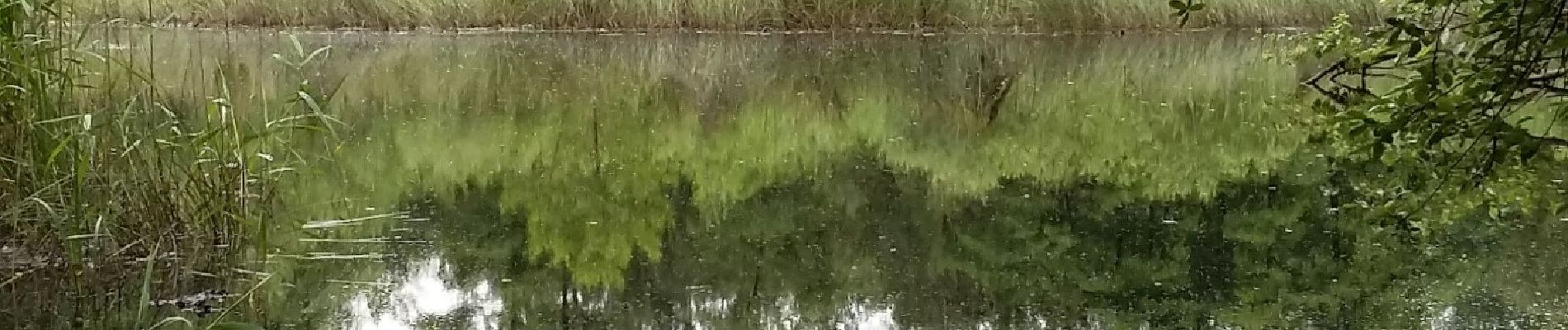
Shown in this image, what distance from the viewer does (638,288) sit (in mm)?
1983

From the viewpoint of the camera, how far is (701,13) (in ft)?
Result: 24.9

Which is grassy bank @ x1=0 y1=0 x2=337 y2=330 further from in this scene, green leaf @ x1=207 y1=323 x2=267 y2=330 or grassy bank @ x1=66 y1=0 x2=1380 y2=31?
grassy bank @ x1=66 y1=0 x2=1380 y2=31

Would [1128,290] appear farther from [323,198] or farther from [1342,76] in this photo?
[1342,76]

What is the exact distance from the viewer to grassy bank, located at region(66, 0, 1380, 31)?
705 cm

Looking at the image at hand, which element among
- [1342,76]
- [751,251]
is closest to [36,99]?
[751,251]

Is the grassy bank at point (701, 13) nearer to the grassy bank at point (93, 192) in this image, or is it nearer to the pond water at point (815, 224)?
the pond water at point (815, 224)

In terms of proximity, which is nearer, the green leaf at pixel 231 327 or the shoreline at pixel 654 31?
the green leaf at pixel 231 327

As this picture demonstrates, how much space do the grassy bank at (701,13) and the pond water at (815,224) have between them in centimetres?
234

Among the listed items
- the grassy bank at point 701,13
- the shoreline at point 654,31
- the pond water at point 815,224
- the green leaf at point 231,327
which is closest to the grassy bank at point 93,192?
the pond water at point 815,224

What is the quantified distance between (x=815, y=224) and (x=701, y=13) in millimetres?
5220

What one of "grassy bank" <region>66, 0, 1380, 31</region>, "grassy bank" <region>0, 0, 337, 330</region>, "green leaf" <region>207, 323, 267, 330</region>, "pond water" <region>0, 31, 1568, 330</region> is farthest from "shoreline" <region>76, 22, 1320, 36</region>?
"green leaf" <region>207, 323, 267, 330</region>

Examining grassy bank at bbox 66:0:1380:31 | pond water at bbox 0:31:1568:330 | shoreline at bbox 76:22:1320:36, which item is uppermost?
grassy bank at bbox 66:0:1380:31

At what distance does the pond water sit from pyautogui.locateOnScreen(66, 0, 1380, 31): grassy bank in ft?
7.68

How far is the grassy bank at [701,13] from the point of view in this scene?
23.1 feet
